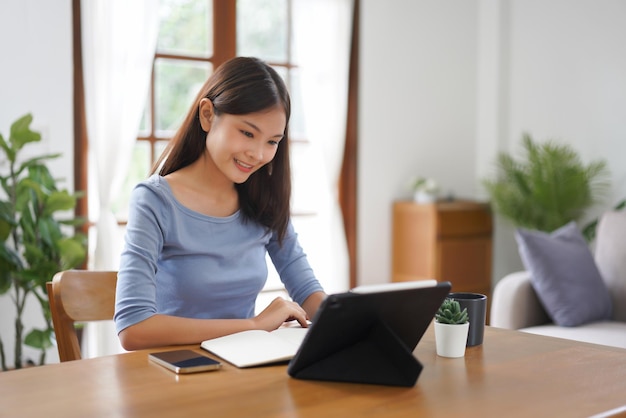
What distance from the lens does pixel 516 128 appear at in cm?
583

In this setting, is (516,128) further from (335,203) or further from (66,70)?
(66,70)

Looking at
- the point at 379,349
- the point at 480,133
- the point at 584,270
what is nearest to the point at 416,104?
the point at 480,133

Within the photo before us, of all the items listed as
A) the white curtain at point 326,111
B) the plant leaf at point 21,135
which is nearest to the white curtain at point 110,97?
the plant leaf at point 21,135

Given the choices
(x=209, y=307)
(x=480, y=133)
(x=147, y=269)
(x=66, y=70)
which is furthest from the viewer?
(x=480, y=133)

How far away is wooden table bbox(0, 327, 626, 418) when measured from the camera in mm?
1114

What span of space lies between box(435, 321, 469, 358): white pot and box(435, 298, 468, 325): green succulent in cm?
2

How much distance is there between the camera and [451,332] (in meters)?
1.44

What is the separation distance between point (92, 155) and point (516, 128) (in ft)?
10.6

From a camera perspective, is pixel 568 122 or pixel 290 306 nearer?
pixel 290 306

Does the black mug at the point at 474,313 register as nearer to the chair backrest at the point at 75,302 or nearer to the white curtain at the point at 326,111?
the chair backrest at the point at 75,302

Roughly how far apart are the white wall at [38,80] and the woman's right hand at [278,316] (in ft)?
8.20

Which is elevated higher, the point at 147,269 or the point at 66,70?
the point at 66,70

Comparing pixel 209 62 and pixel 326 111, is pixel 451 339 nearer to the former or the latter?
pixel 209 62

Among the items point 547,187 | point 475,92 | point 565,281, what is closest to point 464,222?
point 547,187
